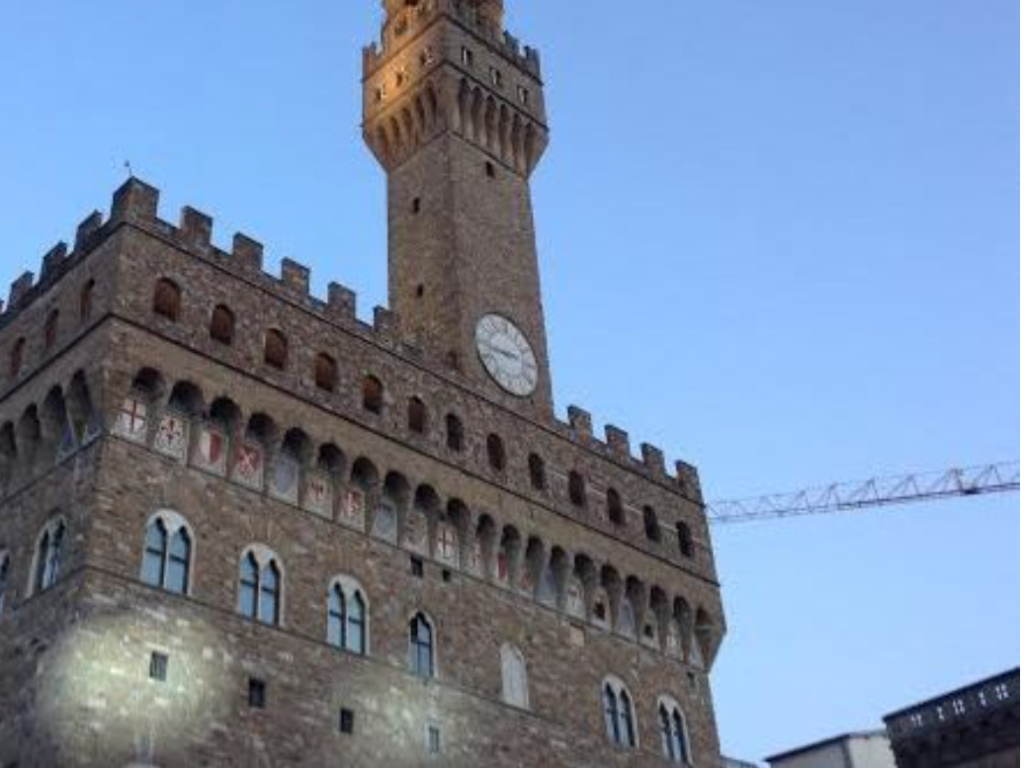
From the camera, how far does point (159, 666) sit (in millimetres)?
24141

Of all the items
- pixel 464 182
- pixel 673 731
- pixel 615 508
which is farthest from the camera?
pixel 464 182

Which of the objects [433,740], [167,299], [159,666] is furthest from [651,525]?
[159,666]

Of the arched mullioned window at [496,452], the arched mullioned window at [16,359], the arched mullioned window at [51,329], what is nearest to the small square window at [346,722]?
the arched mullioned window at [496,452]

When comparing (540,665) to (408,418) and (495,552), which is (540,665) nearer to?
(495,552)

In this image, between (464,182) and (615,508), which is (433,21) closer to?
(464,182)

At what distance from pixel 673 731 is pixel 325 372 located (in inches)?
533

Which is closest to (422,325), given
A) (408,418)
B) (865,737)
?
(408,418)

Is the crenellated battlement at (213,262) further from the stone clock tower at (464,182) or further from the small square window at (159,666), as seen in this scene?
the small square window at (159,666)

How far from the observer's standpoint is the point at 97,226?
28.6 meters

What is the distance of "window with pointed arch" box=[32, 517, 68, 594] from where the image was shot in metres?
24.8

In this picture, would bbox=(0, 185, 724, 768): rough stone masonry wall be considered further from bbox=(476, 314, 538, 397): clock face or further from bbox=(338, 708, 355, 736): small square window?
bbox=(476, 314, 538, 397): clock face

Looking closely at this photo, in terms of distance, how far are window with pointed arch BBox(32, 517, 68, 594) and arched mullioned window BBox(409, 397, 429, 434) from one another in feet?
29.7

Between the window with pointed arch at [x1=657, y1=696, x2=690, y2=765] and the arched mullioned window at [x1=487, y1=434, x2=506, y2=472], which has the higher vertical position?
the arched mullioned window at [x1=487, y1=434, x2=506, y2=472]

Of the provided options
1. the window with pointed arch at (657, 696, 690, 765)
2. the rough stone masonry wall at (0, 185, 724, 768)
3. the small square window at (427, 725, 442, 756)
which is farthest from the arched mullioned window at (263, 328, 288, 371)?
the window with pointed arch at (657, 696, 690, 765)
